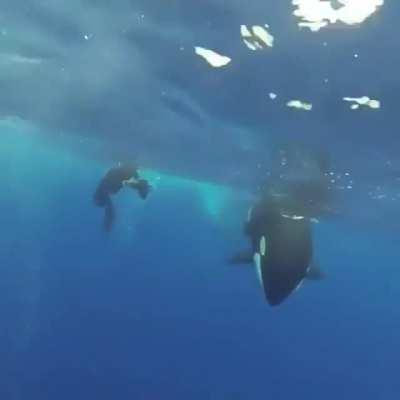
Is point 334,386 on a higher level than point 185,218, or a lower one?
lower

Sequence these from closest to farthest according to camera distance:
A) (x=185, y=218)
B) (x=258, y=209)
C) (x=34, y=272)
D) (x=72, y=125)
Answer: (x=258, y=209), (x=72, y=125), (x=185, y=218), (x=34, y=272)

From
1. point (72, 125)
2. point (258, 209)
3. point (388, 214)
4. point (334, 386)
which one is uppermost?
point (72, 125)

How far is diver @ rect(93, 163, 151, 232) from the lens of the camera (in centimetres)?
1146

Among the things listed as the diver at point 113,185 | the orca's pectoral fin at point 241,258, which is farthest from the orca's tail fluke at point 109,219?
the orca's pectoral fin at point 241,258

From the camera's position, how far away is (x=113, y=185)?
1179 cm

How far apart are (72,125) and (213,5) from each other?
20.5 m

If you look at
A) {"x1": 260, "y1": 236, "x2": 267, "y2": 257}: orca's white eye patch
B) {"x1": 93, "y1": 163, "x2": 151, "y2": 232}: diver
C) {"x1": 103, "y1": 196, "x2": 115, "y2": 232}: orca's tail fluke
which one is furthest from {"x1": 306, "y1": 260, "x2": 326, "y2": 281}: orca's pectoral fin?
{"x1": 103, "y1": 196, "x2": 115, "y2": 232}: orca's tail fluke

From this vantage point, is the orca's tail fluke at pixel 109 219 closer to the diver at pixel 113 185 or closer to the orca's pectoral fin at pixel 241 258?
the diver at pixel 113 185

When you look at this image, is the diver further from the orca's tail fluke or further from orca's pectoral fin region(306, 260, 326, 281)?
orca's pectoral fin region(306, 260, 326, 281)

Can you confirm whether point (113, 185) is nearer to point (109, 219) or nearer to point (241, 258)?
point (109, 219)

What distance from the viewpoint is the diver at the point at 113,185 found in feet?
37.6

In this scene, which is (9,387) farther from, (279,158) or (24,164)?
(24,164)

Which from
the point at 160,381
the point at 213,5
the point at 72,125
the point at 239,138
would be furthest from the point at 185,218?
the point at 213,5

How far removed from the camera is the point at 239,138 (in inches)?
828
